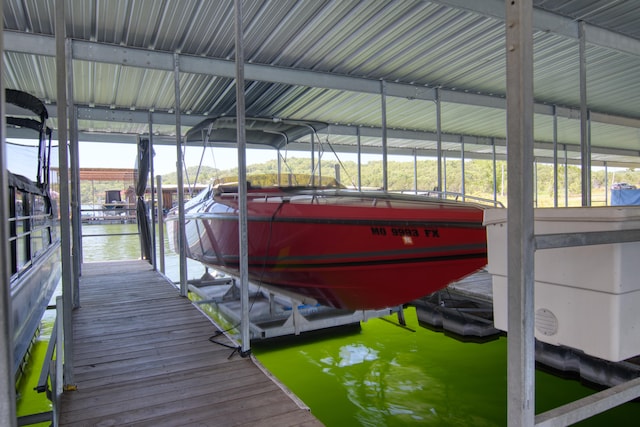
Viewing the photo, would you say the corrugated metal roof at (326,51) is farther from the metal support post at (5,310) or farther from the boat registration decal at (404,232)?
the metal support post at (5,310)

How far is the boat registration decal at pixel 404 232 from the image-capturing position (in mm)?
3056

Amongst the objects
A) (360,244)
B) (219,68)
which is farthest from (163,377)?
(219,68)

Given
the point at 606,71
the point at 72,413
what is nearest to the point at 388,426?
the point at 72,413

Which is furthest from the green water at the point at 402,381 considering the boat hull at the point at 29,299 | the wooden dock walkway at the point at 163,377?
the wooden dock walkway at the point at 163,377

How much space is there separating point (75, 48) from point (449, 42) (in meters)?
3.95

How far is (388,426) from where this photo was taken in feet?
10.6

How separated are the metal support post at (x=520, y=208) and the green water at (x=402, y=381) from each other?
7.78 ft

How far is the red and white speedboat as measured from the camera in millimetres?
3078

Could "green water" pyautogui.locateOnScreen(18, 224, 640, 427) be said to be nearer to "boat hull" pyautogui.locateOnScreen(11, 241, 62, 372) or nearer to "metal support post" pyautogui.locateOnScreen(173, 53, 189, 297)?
"boat hull" pyautogui.locateOnScreen(11, 241, 62, 372)

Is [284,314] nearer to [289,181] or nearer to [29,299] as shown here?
[289,181]

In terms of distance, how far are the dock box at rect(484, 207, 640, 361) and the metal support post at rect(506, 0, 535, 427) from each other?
15.1 inches

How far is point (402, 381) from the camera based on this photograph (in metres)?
4.02

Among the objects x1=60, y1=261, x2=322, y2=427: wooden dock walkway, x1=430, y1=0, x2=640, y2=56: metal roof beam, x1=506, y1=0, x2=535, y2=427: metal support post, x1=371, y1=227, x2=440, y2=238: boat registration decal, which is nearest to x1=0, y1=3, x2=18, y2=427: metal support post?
x1=506, y1=0, x2=535, y2=427: metal support post

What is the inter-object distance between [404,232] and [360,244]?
1.19ft
